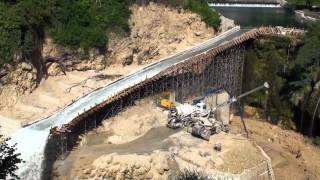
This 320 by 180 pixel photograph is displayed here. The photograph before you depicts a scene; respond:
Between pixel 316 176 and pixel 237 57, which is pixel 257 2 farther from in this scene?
pixel 316 176

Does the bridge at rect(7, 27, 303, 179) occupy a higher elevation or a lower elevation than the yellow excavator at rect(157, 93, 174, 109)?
higher

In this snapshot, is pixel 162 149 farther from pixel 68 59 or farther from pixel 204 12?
pixel 204 12

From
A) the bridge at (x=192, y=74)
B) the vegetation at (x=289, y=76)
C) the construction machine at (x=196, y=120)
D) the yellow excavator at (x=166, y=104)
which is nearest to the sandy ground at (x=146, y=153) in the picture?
the construction machine at (x=196, y=120)

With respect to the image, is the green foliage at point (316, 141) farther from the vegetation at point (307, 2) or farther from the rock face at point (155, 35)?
the vegetation at point (307, 2)

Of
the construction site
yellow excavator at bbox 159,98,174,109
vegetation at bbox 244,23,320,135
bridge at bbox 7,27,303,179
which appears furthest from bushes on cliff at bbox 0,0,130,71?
vegetation at bbox 244,23,320,135

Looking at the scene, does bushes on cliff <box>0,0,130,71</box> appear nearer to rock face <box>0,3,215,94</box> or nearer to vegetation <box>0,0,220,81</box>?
vegetation <box>0,0,220,81</box>

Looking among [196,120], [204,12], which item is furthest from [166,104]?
[204,12]
